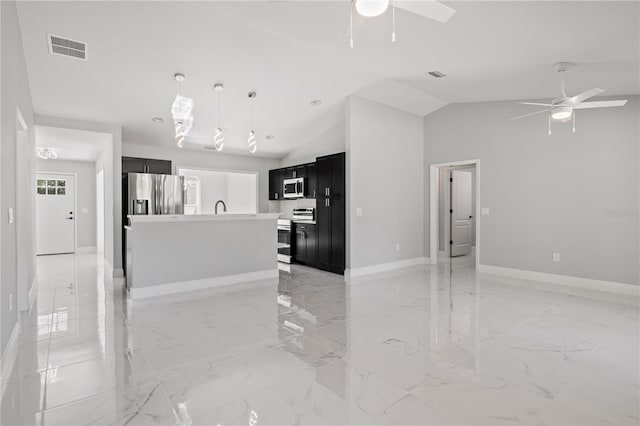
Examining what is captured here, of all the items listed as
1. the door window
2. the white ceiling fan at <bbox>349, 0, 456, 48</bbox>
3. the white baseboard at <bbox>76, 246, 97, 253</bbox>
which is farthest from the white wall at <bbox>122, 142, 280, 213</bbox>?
the white ceiling fan at <bbox>349, 0, 456, 48</bbox>

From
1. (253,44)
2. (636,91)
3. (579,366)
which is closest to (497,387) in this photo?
(579,366)

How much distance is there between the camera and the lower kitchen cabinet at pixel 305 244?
6160 mm

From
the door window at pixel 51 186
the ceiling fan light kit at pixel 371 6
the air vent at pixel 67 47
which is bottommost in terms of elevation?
the door window at pixel 51 186

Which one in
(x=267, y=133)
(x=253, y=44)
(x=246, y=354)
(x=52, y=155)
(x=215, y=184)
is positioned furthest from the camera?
(x=215, y=184)

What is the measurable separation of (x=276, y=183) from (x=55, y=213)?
588 cm

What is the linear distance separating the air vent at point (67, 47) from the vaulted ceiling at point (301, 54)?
7 centimetres

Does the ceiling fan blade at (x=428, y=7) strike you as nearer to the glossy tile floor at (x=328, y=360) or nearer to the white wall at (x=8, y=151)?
the glossy tile floor at (x=328, y=360)

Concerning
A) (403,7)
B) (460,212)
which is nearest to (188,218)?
(403,7)

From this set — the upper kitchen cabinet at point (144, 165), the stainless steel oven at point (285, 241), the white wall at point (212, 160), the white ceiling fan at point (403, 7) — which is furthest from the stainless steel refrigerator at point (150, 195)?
the white ceiling fan at point (403, 7)

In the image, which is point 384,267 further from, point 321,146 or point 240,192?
point 240,192

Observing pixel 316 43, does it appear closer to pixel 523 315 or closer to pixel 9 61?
pixel 9 61

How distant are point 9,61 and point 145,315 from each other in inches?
100

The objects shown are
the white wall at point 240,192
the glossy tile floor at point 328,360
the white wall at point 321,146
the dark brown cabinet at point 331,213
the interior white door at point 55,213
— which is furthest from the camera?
the white wall at point 240,192

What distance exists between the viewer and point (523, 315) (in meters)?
3.52
